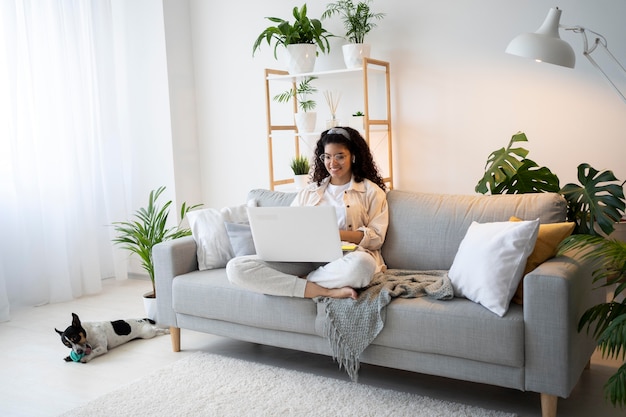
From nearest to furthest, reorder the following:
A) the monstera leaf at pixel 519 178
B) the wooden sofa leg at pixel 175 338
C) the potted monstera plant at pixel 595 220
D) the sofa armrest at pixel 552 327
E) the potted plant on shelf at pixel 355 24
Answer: the potted monstera plant at pixel 595 220 < the sofa armrest at pixel 552 327 < the monstera leaf at pixel 519 178 < the wooden sofa leg at pixel 175 338 < the potted plant on shelf at pixel 355 24

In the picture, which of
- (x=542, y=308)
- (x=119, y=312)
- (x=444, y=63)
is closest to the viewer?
(x=542, y=308)

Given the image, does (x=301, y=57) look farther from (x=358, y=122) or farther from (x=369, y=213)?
(x=369, y=213)

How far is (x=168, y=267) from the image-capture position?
3225mm

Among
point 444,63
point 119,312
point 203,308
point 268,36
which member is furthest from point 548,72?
point 119,312

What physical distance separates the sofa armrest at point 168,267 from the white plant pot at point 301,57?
1388 millimetres

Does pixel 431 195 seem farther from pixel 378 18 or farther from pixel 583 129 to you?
pixel 378 18

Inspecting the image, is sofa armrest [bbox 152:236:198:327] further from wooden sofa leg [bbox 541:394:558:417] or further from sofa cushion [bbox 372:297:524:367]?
wooden sofa leg [bbox 541:394:558:417]

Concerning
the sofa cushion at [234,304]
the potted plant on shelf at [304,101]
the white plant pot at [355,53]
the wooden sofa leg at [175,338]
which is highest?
the white plant pot at [355,53]

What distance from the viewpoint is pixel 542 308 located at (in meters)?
2.23

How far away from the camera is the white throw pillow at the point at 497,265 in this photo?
236 centimetres

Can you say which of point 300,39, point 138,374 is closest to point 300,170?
point 300,39

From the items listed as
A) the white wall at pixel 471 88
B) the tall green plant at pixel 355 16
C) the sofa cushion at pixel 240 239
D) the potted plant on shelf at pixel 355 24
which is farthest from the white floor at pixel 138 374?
the tall green plant at pixel 355 16

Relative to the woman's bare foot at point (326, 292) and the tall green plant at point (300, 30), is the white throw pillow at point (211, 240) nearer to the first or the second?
the woman's bare foot at point (326, 292)

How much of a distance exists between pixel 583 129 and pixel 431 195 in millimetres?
1014
